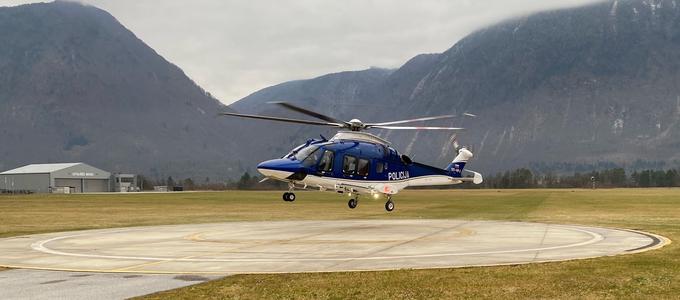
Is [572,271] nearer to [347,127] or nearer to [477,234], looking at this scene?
[477,234]

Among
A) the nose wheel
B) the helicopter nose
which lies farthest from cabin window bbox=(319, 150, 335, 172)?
the nose wheel

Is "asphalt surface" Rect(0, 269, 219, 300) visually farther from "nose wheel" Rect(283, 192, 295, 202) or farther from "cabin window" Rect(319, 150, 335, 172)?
"cabin window" Rect(319, 150, 335, 172)

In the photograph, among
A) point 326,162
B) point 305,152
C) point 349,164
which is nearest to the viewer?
point 305,152

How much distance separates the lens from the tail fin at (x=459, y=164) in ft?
152

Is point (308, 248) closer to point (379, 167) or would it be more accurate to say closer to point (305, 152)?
point (305, 152)

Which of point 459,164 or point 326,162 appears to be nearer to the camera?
point 326,162

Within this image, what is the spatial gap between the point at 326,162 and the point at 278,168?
316 cm

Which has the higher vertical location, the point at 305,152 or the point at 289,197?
the point at 305,152

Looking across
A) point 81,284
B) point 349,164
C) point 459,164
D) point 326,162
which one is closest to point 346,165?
point 349,164

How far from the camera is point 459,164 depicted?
46.9m

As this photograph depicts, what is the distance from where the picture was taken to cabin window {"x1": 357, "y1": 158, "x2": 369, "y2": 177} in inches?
1549

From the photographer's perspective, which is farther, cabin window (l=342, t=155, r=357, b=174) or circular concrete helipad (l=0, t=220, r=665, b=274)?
cabin window (l=342, t=155, r=357, b=174)

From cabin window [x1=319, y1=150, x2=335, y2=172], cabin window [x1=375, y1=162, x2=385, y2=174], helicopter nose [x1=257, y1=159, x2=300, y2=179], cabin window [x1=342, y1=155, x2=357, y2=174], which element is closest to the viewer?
helicopter nose [x1=257, y1=159, x2=300, y2=179]

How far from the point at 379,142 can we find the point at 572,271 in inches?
836
